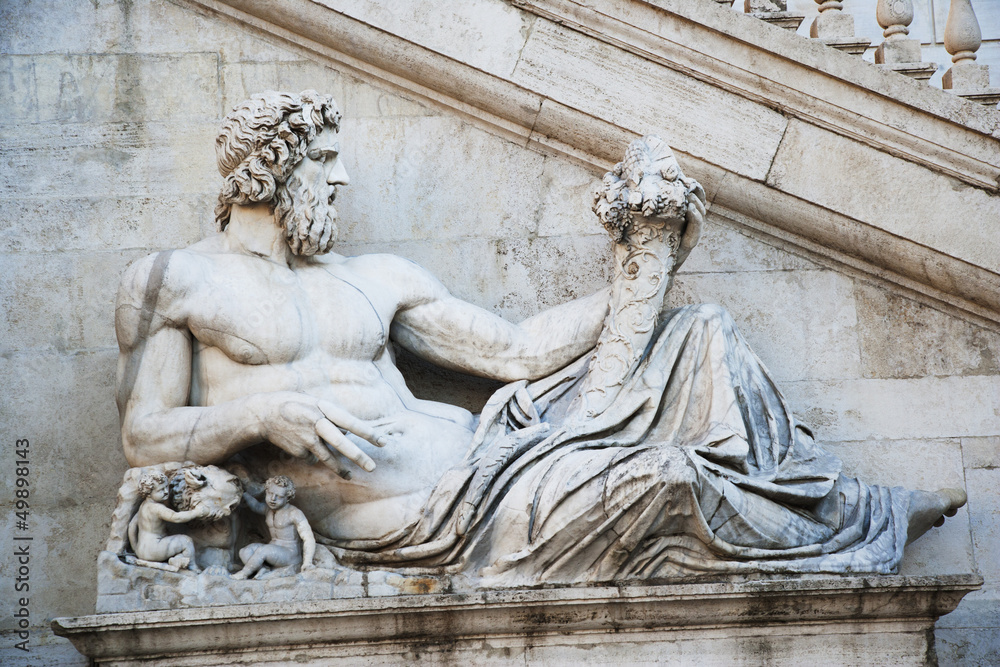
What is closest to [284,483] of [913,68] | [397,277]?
[397,277]

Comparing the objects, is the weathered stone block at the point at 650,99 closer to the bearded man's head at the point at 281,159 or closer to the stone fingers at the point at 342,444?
the bearded man's head at the point at 281,159

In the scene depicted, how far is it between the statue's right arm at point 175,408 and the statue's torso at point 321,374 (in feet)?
0.35

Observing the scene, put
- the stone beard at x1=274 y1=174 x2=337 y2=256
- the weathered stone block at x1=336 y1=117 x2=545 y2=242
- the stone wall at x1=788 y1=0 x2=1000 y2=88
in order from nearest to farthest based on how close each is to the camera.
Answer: the stone beard at x1=274 y1=174 x2=337 y2=256 < the weathered stone block at x1=336 y1=117 x2=545 y2=242 < the stone wall at x1=788 y1=0 x2=1000 y2=88

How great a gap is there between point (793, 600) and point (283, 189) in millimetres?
2548

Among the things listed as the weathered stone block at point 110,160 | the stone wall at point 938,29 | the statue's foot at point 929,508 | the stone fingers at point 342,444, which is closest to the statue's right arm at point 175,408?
the stone fingers at point 342,444

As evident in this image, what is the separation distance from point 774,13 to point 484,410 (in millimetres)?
2269

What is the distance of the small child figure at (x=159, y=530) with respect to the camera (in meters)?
6.45

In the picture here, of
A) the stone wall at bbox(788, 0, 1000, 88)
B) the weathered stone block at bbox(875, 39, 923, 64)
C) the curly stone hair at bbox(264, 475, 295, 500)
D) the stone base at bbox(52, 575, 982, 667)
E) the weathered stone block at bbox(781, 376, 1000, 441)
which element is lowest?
the stone base at bbox(52, 575, 982, 667)

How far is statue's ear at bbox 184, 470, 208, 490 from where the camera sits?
6477 mm

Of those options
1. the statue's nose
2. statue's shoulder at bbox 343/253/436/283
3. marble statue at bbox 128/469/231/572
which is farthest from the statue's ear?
the statue's nose

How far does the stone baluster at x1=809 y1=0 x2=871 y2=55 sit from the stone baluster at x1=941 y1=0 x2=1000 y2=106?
0.46m

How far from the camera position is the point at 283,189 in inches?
271

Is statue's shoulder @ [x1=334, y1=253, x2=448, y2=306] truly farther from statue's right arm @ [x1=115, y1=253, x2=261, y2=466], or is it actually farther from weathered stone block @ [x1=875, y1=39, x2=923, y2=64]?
weathered stone block @ [x1=875, y1=39, x2=923, y2=64]

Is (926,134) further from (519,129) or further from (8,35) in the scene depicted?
(8,35)
